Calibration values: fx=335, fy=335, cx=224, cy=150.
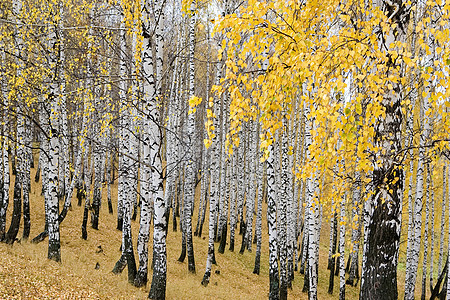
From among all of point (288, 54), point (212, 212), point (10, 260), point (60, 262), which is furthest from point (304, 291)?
point (288, 54)

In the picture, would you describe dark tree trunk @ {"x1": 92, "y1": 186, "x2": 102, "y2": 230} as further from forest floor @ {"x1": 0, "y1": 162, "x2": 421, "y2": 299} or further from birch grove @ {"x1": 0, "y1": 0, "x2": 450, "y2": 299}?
forest floor @ {"x1": 0, "y1": 162, "x2": 421, "y2": 299}

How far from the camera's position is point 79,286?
24.7 feet

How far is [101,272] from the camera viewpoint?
31.9ft

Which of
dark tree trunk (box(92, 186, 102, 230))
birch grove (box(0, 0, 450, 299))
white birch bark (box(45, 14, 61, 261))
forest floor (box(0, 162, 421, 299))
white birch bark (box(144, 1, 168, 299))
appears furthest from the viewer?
dark tree trunk (box(92, 186, 102, 230))

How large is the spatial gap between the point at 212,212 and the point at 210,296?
10.1ft

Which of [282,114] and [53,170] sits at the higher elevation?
[282,114]

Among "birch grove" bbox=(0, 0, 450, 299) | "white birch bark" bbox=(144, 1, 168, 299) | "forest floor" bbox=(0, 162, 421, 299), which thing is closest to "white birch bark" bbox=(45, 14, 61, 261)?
"birch grove" bbox=(0, 0, 450, 299)

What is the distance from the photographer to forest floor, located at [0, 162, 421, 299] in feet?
23.3

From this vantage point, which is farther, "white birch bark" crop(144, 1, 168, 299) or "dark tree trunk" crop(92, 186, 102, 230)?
"dark tree trunk" crop(92, 186, 102, 230)

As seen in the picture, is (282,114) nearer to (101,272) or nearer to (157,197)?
(157,197)

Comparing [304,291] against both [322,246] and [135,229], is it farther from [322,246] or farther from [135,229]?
[322,246]

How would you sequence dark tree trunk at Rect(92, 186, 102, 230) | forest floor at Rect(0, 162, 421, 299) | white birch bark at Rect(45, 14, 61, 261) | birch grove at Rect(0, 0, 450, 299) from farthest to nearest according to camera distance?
dark tree trunk at Rect(92, 186, 102, 230) → white birch bark at Rect(45, 14, 61, 261) → forest floor at Rect(0, 162, 421, 299) → birch grove at Rect(0, 0, 450, 299)

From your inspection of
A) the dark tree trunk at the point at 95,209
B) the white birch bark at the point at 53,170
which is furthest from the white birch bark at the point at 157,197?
the dark tree trunk at the point at 95,209

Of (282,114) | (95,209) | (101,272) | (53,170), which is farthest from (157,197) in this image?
(95,209)
